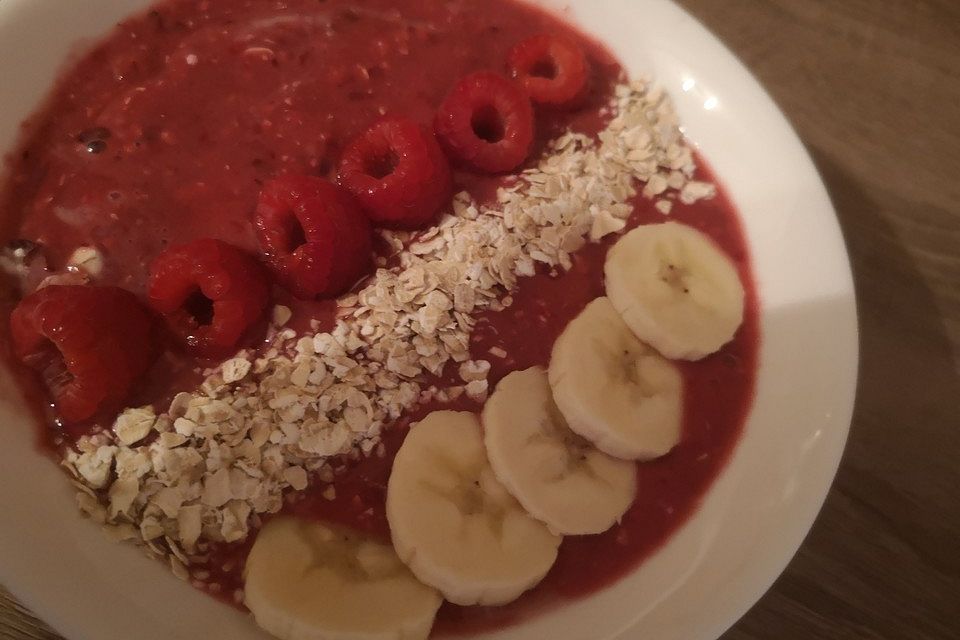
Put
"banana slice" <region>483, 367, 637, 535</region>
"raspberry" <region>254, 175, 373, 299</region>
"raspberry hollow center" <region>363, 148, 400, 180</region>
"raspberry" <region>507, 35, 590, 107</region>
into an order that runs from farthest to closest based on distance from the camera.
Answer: "raspberry" <region>507, 35, 590, 107</region> < "raspberry hollow center" <region>363, 148, 400, 180</region> < "raspberry" <region>254, 175, 373, 299</region> < "banana slice" <region>483, 367, 637, 535</region>

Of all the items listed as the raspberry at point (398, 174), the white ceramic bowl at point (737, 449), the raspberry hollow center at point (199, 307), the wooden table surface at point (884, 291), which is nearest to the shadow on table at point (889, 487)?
the wooden table surface at point (884, 291)

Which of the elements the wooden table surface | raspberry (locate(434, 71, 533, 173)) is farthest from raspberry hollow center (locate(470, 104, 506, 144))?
the wooden table surface

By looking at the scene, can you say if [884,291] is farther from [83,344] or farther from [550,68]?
[83,344]

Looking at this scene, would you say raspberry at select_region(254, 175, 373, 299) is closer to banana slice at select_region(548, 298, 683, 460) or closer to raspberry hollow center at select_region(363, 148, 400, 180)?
raspberry hollow center at select_region(363, 148, 400, 180)

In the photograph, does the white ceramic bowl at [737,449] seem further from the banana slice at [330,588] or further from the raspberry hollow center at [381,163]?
the raspberry hollow center at [381,163]

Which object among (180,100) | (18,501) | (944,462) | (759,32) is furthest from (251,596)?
(759,32)

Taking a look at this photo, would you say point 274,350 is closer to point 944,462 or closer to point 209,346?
point 209,346

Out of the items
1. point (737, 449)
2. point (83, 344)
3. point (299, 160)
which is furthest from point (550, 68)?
point (83, 344)
